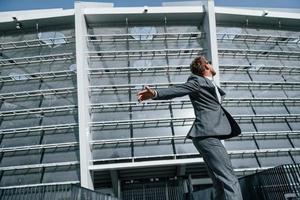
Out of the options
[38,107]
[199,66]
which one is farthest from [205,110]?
[38,107]

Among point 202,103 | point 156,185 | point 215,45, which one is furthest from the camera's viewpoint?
point 215,45

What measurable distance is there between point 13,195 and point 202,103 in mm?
4698

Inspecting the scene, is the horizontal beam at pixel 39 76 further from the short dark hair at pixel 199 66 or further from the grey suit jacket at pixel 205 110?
the grey suit jacket at pixel 205 110

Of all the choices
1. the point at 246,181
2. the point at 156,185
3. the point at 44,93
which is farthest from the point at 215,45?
the point at 246,181

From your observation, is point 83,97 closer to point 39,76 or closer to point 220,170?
point 39,76

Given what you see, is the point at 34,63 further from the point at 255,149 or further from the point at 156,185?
the point at 255,149

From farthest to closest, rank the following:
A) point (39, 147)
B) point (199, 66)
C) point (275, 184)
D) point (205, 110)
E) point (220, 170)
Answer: point (39, 147) < point (275, 184) < point (199, 66) < point (205, 110) < point (220, 170)

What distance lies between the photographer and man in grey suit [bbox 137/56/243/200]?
326cm

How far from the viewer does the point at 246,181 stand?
22.3 feet

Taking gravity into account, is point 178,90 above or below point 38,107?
below

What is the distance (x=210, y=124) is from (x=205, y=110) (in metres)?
0.20

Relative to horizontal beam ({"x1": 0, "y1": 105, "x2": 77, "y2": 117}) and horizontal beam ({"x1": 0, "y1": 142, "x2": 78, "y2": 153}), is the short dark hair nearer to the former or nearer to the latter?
horizontal beam ({"x1": 0, "y1": 142, "x2": 78, "y2": 153})

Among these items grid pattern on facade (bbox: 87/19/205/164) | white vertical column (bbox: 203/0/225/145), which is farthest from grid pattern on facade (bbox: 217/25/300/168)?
grid pattern on facade (bbox: 87/19/205/164)

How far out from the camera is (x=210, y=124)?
3.50 meters
